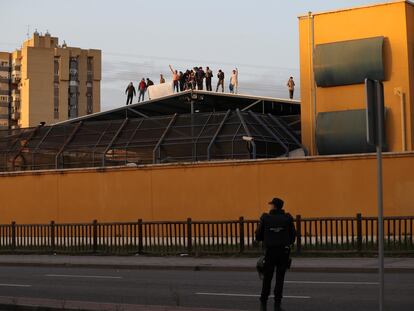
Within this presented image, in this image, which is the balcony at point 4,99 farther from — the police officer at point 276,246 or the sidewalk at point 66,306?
the police officer at point 276,246

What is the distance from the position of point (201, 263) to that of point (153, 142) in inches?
601

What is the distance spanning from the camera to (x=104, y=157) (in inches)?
1379

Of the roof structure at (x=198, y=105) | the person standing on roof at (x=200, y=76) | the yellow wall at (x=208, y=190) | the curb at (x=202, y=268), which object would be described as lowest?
the curb at (x=202, y=268)

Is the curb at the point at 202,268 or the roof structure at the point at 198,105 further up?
the roof structure at the point at 198,105

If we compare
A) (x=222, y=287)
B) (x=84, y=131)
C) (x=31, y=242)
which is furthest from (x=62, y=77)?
(x=222, y=287)

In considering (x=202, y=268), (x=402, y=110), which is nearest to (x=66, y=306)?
(x=202, y=268)

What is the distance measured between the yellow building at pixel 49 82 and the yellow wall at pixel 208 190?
105m

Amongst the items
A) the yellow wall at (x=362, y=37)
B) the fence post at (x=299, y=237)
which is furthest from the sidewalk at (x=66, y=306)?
the yellow wall at (x=362, y=37)

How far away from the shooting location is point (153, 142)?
34.9 meters

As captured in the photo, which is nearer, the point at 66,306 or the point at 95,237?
the point at 66,306

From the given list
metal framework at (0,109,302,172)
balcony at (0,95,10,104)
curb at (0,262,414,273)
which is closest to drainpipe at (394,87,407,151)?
metal framework at (0,109,302,172)

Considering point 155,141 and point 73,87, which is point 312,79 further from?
point 73,87

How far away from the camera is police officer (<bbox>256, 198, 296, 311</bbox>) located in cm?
1098

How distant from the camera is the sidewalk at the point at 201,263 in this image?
17906 millimetres
